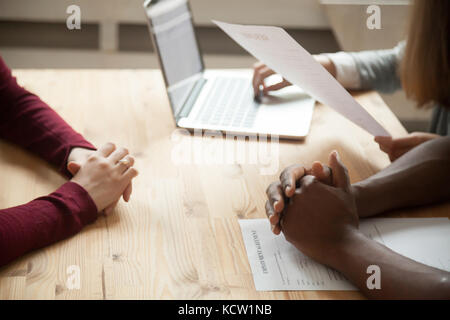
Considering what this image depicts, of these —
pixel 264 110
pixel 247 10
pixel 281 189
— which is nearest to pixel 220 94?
pixel 264 110

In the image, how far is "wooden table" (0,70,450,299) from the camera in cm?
69

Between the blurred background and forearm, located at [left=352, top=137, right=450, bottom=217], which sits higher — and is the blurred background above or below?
below

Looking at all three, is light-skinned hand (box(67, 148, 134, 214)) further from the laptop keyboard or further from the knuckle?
the laptop keyboard

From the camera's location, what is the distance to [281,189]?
2.68 feet

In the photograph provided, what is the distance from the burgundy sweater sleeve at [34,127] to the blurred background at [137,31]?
1654 millimetres

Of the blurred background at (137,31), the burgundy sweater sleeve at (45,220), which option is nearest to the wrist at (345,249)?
the burgundy sweater sleeve at (45,220)

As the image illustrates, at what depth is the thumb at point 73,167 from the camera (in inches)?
35.2

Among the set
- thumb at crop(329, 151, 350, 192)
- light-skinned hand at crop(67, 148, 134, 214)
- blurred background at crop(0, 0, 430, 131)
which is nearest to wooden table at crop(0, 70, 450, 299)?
light-skinned hand at crop(67, 148, 134, 214)

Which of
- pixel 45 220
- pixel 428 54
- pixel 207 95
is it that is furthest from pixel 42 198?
pixel 428 54

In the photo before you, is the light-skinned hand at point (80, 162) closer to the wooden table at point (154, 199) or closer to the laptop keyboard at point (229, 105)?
the wooden table at point (154, 199)

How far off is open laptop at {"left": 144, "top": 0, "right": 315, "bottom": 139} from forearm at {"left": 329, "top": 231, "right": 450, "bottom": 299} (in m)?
0.38
